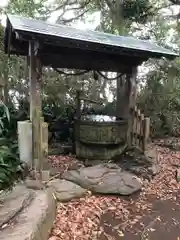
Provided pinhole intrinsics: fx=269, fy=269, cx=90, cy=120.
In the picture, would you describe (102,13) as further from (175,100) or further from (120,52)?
(120,52)

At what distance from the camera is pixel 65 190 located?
4160 millimetres

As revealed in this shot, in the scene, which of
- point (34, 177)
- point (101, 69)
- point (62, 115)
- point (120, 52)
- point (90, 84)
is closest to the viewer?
point (34, 177)

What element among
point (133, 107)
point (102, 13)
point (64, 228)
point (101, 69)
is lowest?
point (64, 228)

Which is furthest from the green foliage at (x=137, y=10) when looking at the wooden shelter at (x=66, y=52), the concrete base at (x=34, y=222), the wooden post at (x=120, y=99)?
the concrete base at (x=34, y=222)

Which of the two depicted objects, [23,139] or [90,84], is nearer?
[23,139]

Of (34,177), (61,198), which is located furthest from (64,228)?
(34,177)

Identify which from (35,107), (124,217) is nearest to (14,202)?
(124,217)

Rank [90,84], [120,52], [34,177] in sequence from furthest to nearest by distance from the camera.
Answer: [90,84] < [120,52] < [34,177]

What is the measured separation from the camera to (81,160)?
605cm

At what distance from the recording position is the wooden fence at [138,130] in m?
5.76

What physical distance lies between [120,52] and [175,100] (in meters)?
4.52

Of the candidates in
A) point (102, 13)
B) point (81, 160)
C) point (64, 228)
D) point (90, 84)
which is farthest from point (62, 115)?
point (102, 13)

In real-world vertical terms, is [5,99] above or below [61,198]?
above

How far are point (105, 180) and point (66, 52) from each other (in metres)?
2.60
